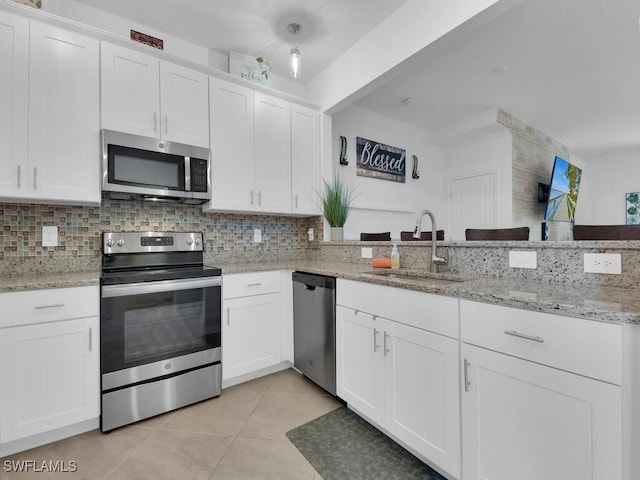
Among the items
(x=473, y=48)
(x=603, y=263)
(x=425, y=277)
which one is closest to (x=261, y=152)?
(x=425, y=277)

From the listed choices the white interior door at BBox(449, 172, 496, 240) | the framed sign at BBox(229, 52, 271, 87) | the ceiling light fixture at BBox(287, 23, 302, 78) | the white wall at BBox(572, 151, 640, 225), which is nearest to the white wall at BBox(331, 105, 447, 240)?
the white interior door at BBox(449, 172, 496, 240)

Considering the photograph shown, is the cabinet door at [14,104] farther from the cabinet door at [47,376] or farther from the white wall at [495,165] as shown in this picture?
the white wall at [495,165]

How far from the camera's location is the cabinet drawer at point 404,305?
1.25 m

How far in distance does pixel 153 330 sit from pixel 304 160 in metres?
1.87

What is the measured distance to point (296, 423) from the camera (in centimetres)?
177

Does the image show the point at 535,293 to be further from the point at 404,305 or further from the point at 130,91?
the point at 130,91

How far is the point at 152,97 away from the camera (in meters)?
2.05

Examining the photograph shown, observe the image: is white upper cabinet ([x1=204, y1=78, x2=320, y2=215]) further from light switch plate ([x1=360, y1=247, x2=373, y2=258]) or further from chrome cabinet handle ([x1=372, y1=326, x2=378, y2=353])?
chrome cabinet handle ([x1=372, y1=326, x2=378, y2=353])

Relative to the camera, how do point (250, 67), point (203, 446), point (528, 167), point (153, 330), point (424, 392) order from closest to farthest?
1. point (424, 392)
2. point (203, 446)
3. point (153, 330)
4. point (250, 67)
5. point (528, 167)

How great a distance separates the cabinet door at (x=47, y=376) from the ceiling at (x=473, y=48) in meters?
2.20

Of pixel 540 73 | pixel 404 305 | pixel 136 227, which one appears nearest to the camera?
pixel 404 305

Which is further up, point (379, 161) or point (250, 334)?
point (379, 161)

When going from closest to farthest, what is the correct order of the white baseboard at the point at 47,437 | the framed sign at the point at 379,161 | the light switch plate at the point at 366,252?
1. the white baseboard at the point at 47,437
2. the light switch plate at the point at 366,252
3. the framed sign at the point at 379,161

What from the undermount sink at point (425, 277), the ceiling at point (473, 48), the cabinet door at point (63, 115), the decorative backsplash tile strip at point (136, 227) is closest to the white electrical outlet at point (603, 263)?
the undermount sink at point (425, 277)
